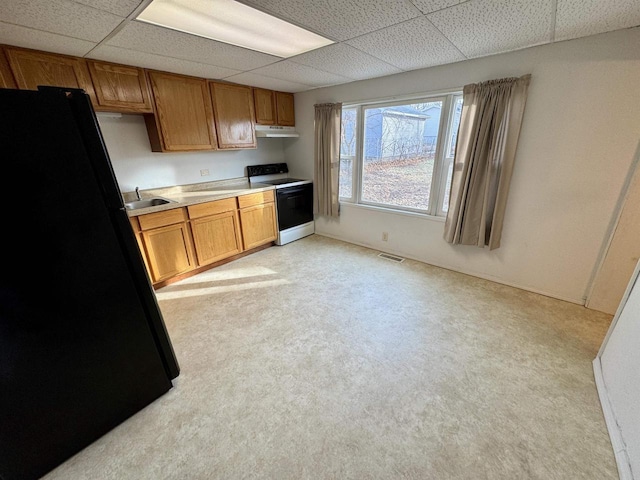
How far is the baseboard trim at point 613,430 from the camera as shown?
116 centimetres

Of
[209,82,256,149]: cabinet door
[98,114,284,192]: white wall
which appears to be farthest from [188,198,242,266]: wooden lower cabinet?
[209,82,256,149]: cabinet door

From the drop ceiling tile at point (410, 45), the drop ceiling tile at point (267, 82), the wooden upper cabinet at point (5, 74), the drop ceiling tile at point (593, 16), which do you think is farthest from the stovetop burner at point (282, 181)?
the drop ceiling tile at point (593, 16)

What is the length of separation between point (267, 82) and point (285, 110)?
2.26 feet

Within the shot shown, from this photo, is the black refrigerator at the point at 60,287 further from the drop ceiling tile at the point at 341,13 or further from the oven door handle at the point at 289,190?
the oven door handle at the point at 289,190

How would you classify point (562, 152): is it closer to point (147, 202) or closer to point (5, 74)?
point (147, 202)

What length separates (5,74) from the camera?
1.90 metres

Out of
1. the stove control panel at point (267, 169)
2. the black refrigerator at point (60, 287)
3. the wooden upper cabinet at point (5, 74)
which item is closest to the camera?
the black refrigerator at point (60, 287)

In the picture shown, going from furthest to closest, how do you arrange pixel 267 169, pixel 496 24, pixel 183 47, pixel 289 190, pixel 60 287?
pixel 267 169 < pixel 289 190 < pixel 183 47 < pixel 496 24 < pixel 60 287

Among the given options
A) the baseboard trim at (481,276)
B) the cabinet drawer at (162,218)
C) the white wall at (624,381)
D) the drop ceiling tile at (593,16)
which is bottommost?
the baseboard trim at (481,276)

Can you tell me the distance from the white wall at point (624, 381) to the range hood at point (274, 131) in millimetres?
3756

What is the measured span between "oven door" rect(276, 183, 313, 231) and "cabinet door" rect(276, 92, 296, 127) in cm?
99

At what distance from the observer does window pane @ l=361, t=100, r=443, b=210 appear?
117 inches

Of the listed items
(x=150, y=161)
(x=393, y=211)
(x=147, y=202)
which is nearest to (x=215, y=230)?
(x=147, y=202)

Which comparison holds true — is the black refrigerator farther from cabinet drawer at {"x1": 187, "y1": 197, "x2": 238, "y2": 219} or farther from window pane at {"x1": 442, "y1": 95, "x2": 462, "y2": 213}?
window pane at {"x1": 442, "y1": 95, "x2": 462, "y2": 213}
